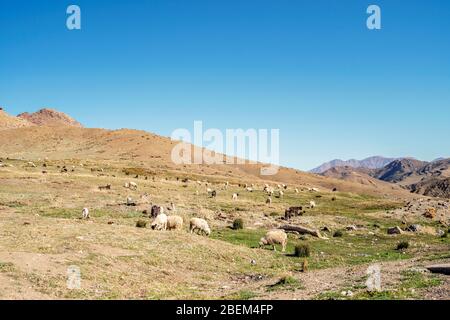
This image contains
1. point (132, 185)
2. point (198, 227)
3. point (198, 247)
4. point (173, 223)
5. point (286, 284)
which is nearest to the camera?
point (286, 284)

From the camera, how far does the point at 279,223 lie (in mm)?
42688

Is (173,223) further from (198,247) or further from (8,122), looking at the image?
(8,122)

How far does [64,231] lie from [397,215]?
4511cm

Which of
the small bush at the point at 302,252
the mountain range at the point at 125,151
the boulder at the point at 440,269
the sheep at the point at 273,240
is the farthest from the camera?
the mountain range at the point at 125,151

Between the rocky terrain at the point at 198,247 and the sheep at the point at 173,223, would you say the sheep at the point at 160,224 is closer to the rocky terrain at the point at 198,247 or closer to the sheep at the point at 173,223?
the sheep at the point at 173,223

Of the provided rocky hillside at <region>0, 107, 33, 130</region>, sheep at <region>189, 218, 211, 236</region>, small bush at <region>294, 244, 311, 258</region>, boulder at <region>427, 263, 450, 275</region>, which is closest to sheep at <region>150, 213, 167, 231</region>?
sheep at <region>189, 218, 211, 236</region>

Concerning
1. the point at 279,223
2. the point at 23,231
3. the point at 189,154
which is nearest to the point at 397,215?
the point at 279,223

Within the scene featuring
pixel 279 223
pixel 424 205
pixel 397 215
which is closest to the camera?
pixel 279 223

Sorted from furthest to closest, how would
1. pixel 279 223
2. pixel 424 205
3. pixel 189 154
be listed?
pixel 189 154 < pixel 424 205 < pixel 279 223

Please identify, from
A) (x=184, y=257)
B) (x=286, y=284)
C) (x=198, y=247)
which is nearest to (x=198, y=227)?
(x=198, y=247)

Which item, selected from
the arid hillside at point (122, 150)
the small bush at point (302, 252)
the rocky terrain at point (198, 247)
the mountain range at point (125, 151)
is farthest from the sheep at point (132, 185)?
the mountain range at point (125, 151)

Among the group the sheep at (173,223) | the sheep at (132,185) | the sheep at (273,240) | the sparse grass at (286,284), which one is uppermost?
the sheep at (132,185)

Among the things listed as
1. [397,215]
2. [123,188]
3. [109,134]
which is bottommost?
[397,215]

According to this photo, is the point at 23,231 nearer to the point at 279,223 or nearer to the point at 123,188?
the point at 279,223
